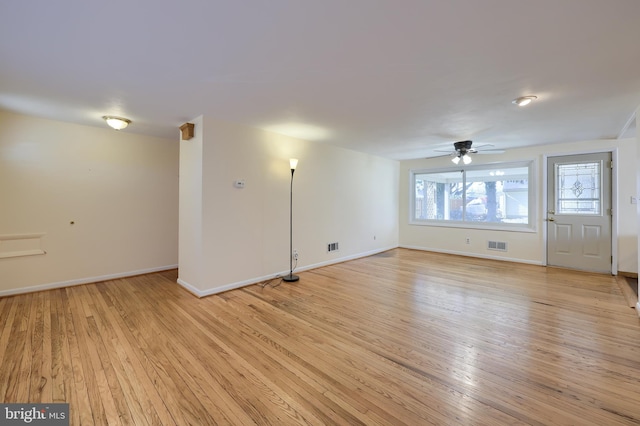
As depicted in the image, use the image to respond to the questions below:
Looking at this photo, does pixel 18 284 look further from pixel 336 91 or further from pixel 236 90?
pixel 336 91

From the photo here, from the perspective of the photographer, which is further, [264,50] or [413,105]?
[413,105]

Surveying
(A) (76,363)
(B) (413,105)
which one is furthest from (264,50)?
(A) (76,363)

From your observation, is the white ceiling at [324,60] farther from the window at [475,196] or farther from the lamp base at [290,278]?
the lamp base at [290,278]

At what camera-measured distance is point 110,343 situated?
2.43m

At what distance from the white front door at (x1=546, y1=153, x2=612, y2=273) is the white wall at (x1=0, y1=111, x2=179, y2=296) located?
23.9 feet

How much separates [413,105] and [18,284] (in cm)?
560

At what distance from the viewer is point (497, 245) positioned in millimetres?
5895

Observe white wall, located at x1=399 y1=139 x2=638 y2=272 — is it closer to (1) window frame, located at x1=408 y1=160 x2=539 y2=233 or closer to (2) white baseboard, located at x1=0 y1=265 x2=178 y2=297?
(1) window frame, located at x1=408 y1=160 x2=539 y2=233

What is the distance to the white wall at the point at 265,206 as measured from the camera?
3.65m

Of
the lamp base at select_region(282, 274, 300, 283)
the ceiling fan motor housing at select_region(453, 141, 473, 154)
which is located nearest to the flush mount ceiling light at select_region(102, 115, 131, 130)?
the lamp base at select_region(282, 274, 300, 283)

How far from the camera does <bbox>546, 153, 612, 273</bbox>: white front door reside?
477 centimetres

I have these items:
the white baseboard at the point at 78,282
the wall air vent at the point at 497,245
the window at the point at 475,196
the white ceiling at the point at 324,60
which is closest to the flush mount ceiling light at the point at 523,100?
the white ceiling at the point at 324,60

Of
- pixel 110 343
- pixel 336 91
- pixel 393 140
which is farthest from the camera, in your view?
pixel 393 140

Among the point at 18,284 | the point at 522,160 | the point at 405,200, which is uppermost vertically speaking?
the point at 522,160
